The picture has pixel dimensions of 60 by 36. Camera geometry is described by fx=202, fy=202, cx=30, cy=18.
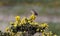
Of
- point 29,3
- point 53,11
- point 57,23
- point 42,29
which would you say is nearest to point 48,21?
point 57,23

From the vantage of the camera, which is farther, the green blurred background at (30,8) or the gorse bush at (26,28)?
the green blurred background at (30,8)

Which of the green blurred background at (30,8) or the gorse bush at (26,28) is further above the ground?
the gorse bush at (26,28)

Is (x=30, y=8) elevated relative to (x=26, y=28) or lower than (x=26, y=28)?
lower

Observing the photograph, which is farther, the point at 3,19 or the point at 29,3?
the point at 29,3

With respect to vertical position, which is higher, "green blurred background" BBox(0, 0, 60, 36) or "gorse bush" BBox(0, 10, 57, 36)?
"gorse bush" BBox(0, 10, 57, 36)

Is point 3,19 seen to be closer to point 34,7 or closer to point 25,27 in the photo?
point 34,7

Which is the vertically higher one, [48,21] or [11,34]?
[11,34]

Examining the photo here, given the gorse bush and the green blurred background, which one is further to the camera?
the green blurred background

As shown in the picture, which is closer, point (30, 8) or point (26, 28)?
point (26, 28)
